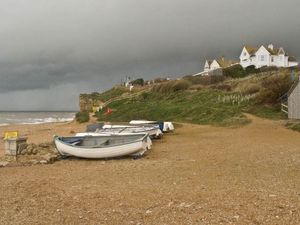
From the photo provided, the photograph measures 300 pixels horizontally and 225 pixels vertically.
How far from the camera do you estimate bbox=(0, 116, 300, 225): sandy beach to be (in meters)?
8.27

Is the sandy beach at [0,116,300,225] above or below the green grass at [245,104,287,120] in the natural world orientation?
below

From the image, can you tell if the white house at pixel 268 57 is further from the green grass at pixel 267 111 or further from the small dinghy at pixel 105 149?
the small dinghy at pixel 105 149

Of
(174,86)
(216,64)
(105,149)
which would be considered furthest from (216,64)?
(105,149)

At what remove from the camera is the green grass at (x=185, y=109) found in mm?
35938

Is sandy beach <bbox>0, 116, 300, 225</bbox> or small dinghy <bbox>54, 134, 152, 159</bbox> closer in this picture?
sandy beach <bbox>0, 116, 300, 225</bbox>

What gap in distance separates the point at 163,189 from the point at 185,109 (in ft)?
109

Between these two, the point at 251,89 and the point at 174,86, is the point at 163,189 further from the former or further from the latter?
the point at 174,86

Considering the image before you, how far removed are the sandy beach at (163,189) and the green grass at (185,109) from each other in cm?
1699

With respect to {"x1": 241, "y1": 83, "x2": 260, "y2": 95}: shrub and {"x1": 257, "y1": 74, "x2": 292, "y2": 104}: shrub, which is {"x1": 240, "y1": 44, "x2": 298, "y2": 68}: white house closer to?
{"x1": 241, "y1": 83, "x2": 260, "y2": 95}: shrub

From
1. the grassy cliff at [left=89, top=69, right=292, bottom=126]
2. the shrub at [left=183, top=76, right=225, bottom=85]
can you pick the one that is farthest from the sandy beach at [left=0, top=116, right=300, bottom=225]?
the shrub at [left=183, top=76, right=225, bottom=85]

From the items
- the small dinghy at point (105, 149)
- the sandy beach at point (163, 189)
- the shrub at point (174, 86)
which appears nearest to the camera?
the sandy beach at point (163, 189)

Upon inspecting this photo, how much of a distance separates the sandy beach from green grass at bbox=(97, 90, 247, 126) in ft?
55.7

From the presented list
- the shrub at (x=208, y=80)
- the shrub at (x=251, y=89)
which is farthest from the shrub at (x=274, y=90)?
the shrub at (x=208, y=80)

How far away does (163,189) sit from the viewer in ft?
35.3
